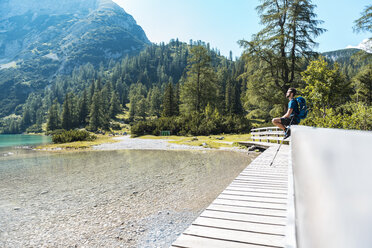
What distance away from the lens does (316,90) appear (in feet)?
63.6

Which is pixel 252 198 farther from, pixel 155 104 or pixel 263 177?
pixel 155 104

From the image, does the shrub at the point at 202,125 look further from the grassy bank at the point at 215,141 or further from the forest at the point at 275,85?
the grassy bank at the point at 215,141

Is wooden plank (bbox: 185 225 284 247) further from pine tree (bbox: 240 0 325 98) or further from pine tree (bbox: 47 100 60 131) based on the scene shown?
pine tree (bbox: 47 100 60 131)

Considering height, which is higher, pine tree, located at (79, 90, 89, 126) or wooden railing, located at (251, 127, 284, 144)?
pine tree, located at (79, 90, 89, 126)

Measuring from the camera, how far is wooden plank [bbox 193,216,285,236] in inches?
142

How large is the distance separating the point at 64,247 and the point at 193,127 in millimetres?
28981

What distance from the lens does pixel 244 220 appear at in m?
3.98

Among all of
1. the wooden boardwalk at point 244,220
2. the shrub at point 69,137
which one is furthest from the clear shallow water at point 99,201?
the shrub at point 69,137

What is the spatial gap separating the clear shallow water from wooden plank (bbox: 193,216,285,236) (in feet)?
5.39

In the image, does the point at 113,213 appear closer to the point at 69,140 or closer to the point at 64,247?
the point at 64,247

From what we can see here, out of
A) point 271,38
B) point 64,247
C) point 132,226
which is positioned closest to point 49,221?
point 64,247

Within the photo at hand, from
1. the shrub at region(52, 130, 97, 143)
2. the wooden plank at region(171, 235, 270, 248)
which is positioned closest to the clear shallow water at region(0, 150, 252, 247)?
the wooden plank at region(171, 235, 270, 248)

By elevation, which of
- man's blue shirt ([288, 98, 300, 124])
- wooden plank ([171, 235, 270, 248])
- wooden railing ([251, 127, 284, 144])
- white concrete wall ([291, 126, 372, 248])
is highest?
man's blue shirt ([288, 98, 300, 124])

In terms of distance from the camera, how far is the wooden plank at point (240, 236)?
3293 mm
